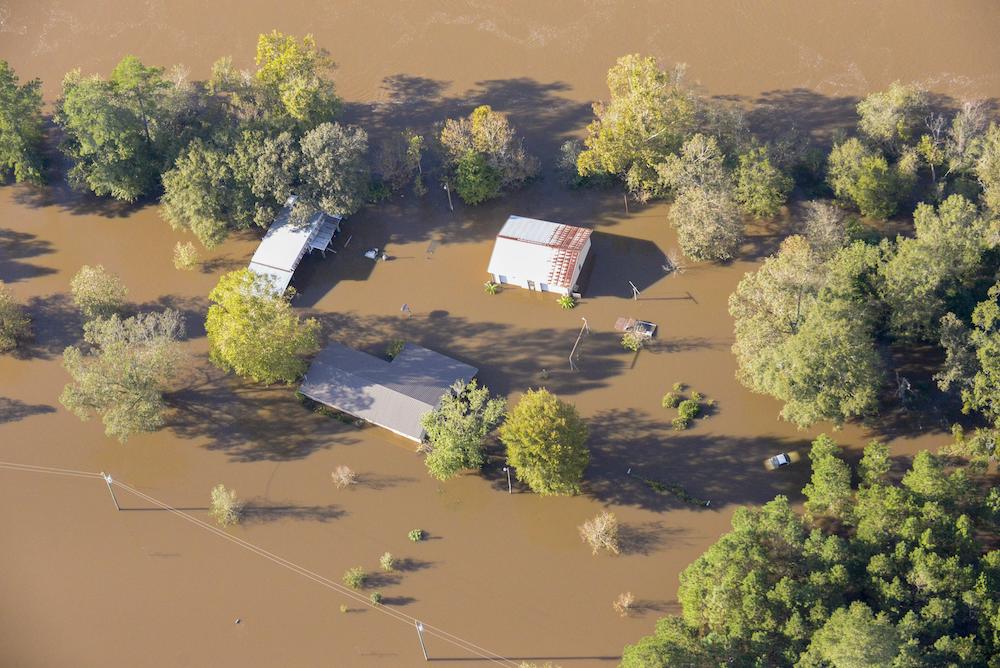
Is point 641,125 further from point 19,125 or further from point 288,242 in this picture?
point 19,125

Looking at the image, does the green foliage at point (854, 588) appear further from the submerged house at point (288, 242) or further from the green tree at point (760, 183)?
the submerged house at point (288, 242)

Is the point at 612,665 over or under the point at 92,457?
under

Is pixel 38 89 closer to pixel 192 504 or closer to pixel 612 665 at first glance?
pixel 192 504

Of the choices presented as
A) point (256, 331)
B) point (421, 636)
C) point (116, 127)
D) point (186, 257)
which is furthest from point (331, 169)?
point (421, 636)

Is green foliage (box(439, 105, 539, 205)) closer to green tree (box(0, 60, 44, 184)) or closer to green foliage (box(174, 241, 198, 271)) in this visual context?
green foliage (box(174, 241, 198, 271))

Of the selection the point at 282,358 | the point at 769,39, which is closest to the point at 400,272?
the point at 282,358

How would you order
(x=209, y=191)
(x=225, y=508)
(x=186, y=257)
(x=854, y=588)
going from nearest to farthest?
(x=854, y=588) < (x=225, y=508) < (x=209, y=191) < (x=186, y=257)

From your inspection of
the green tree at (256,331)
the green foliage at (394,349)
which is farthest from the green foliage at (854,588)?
the green tree at (256,331)
